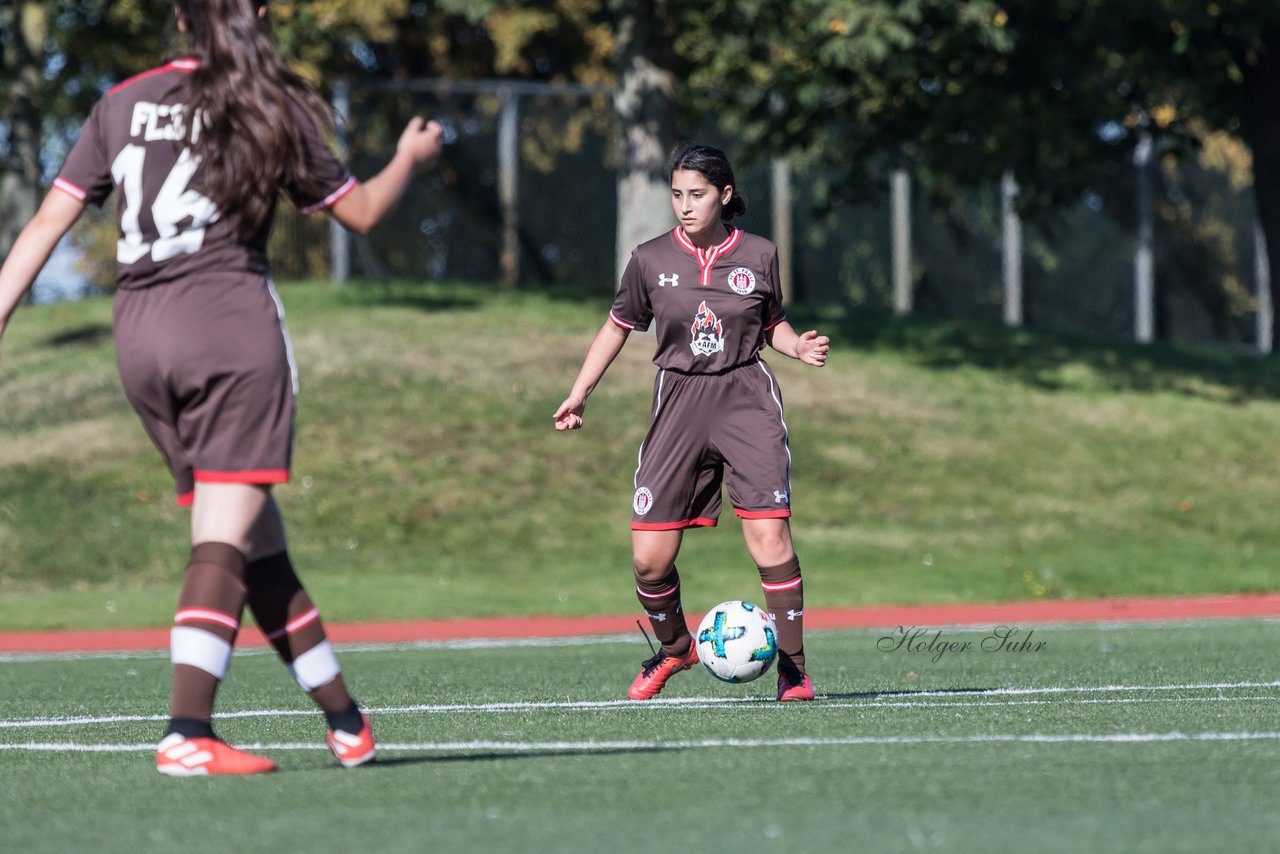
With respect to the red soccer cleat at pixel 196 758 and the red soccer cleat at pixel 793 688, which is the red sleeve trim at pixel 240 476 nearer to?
the red soccer cleat at pixel 196 758

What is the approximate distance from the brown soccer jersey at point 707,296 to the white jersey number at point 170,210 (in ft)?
9.83

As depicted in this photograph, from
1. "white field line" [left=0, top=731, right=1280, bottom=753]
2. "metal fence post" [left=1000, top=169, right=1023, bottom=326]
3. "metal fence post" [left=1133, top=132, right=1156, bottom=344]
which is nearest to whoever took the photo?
"white field line" [left=0, top=731, right=1280, bottom=753]

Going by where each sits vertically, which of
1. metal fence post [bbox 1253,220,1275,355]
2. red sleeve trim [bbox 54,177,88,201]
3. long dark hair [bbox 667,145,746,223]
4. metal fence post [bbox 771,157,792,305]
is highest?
red sleeve trim [bbox 54,177,88,201]

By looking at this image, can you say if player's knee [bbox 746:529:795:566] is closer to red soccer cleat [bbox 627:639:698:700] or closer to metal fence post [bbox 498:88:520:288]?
red soccer cleat [bbox 627:639:698:700]

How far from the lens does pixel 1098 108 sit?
24141 mm

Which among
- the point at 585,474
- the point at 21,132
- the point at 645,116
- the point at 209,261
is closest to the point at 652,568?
the point at 209,261

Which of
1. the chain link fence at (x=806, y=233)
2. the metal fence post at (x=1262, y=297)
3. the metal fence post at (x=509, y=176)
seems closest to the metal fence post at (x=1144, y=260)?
the chain link fence at (x=806, y=233)

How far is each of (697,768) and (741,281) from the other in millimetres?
2979

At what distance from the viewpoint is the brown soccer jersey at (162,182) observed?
499 cm

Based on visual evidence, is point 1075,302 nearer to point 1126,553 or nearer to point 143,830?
point 1126,553

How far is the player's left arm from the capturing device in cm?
740

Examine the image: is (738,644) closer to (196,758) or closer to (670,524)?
(670,524)

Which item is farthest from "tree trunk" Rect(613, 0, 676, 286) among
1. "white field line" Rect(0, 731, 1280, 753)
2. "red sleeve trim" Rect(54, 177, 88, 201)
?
"red sleeve trim" Rect(54, 177, 88, 201)

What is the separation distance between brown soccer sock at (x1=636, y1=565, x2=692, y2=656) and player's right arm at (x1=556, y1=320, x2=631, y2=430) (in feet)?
2.34
